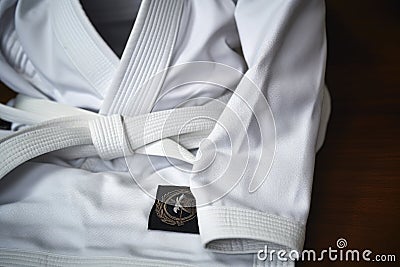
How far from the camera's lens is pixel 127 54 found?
49 centimetres

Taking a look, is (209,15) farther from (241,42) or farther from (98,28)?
(98,28)

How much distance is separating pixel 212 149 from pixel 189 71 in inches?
3.8

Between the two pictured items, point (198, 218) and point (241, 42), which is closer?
point (198, 218)

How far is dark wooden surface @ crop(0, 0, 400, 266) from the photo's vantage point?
1.63 ft

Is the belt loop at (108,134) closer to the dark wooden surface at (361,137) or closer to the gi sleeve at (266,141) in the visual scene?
the gi sleeve at (266,141)

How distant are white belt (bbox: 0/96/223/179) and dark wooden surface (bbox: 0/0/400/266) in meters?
0.14

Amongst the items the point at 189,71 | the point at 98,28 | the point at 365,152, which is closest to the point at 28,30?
the point at 98,28

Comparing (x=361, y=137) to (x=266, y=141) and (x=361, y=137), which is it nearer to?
(x=361, y=137)

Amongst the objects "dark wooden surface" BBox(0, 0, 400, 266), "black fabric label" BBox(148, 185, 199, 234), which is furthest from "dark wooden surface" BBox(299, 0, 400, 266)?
"black fabric label" BBox(148, 185, 199, 234)

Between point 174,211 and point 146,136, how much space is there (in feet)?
0.26

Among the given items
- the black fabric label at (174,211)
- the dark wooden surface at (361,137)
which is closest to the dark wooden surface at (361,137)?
the dark wooden surface at (361,137)

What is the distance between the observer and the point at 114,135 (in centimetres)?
49

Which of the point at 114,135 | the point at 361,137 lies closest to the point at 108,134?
the point at 114,135

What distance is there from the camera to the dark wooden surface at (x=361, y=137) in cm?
50
